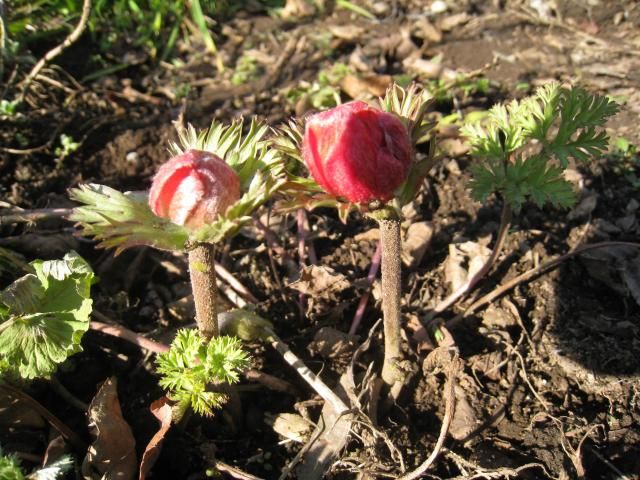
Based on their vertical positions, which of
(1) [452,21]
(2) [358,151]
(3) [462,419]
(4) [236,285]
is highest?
(2) [358,151]

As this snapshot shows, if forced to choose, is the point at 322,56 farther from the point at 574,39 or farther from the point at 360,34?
the point at 574,39

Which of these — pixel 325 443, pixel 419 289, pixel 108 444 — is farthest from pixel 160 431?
pixel 419 289

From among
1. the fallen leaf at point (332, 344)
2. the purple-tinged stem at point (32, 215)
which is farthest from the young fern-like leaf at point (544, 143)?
the purple-tinged stem at point (32, 215)

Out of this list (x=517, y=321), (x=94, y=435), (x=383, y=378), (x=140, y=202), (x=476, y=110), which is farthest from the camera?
(x=476, y=110)

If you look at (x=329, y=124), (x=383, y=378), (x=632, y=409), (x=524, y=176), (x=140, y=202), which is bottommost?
(x=632, y=409)

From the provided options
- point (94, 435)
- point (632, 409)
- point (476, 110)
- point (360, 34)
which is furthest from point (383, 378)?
point (360, 34)

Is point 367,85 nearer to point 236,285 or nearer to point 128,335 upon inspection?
point 236,285

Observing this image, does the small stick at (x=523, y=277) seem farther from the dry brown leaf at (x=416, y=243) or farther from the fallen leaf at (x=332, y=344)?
the fallen leaf at (x=332, y=344)

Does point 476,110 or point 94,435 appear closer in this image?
point 94,435
